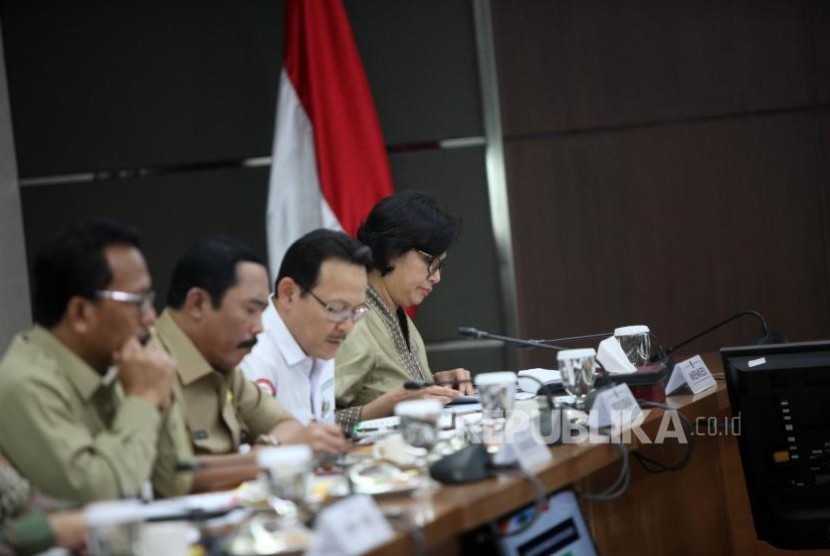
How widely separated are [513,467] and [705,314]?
115 inches

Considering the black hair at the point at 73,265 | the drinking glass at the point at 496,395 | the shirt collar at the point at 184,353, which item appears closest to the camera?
the black hair at the point at 73,265

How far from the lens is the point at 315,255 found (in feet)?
9.68

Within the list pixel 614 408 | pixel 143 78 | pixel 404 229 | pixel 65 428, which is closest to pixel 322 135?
pixel 143 78

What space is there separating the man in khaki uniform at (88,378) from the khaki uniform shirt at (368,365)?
1196mm

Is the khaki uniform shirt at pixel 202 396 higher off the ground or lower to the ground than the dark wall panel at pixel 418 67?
lower

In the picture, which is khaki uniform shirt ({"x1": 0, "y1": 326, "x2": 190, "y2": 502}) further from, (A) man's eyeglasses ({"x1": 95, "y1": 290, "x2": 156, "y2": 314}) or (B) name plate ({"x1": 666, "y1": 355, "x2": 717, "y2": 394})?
(B) name plate ({"x1": 666, "y1": 355, "x2": 717, "y2": 394})

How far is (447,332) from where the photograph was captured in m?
4.97

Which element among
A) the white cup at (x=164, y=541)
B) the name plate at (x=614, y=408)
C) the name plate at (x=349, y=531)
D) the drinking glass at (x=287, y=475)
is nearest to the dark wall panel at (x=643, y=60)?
the name plate at (x=614, y=408)

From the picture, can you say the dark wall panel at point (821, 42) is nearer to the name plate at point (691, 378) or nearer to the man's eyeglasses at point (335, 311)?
the name plate at point (691, 378)

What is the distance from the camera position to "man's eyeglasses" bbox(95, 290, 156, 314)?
81.2 inches

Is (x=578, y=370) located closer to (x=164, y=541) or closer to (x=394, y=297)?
(x=394, y=297)

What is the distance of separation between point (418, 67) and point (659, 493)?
2.36 metres

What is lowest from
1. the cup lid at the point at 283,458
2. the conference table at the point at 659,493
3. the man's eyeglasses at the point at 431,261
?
the conference table at the point at 659,493

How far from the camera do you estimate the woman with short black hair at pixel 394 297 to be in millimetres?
3396
